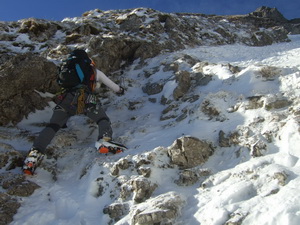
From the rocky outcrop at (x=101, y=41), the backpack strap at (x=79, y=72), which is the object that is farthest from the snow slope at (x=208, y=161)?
the backpack strap at (x=79, y=72)

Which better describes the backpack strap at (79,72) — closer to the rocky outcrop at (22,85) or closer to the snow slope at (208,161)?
the snow slope at (208,161)

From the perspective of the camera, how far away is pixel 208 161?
634cm

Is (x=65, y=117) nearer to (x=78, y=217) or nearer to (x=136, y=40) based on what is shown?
(x=78, y=217)

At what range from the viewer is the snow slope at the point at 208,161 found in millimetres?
4637

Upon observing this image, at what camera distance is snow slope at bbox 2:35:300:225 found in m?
4.64

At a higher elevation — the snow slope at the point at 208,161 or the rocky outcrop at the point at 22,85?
the rocky outcrop at the point at 22,85

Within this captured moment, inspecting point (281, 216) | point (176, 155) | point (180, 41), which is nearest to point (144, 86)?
point (176, 155)

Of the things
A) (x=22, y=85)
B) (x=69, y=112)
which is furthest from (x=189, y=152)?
(x=22, y=85)

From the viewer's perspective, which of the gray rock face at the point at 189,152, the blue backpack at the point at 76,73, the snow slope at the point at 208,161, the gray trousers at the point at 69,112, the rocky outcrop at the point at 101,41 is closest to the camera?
the snow slope at the point at 208,161

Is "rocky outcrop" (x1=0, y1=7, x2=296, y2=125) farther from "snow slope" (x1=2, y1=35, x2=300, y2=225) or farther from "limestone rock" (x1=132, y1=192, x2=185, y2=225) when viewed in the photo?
"limestone rock" (x1=132, y1=192, x2=185, y2=225)

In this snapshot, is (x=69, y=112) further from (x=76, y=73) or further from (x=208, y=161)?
(x=208, y=161)

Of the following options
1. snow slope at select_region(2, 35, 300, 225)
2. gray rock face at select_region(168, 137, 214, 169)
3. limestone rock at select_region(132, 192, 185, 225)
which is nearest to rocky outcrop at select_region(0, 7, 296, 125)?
snow slope at select_region(2, 35, 300, 225)

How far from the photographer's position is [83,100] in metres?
7.94

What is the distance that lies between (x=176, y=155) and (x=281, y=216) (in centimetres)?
276
